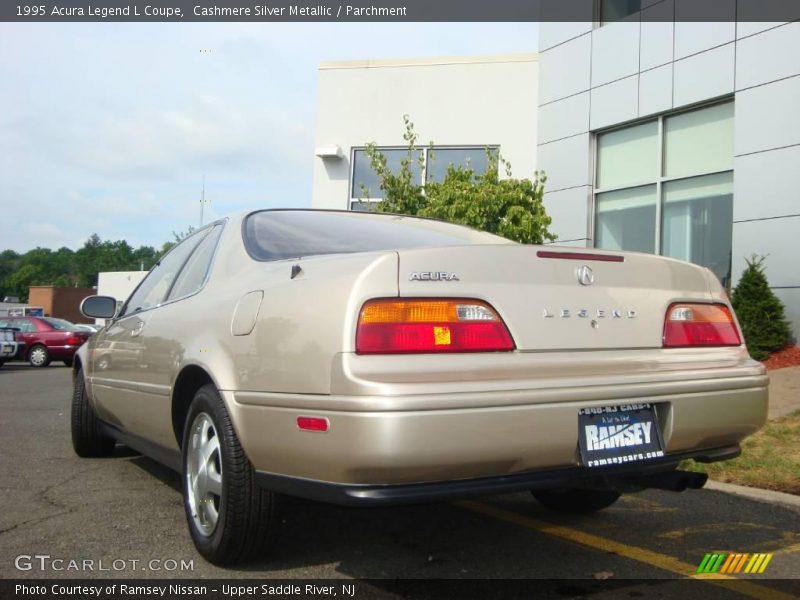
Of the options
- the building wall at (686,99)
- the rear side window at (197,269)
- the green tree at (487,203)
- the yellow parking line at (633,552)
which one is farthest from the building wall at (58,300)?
the yellow parking line at (633,552)

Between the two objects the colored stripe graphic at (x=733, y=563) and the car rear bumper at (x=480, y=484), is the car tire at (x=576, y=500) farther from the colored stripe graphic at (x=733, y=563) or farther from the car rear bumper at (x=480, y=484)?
the car rear bumper at (x=480, y=484)

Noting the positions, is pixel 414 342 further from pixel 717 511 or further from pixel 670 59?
pixel 670 59

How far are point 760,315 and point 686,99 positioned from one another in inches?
157

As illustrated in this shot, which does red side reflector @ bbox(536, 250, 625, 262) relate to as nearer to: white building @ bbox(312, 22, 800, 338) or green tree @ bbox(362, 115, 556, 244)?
green tree @ bbox(362, 115, 556, 244)

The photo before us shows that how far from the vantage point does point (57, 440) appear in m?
6.39

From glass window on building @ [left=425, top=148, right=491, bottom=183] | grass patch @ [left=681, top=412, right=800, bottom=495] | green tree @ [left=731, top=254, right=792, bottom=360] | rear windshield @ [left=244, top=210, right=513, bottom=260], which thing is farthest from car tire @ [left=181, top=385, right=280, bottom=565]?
glass window on building @ [left=425, top=148, right=491, bottom=183]

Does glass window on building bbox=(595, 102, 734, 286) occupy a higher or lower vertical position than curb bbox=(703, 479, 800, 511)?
higher

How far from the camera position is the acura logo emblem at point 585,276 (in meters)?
2.94

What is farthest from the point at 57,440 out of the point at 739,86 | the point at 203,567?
the point at 739,86

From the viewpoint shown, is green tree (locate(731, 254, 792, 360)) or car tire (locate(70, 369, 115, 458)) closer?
car tire (locate(70, 369, 115, 458))

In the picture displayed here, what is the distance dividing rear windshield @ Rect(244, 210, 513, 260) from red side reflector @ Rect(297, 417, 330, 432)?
96 cm

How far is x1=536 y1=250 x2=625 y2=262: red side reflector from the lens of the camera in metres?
2.92

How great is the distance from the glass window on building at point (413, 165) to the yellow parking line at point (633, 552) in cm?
1362
